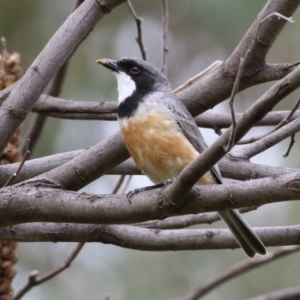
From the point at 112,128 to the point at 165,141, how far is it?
11.6 feet

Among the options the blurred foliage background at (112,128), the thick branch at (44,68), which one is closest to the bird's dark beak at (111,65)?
the thick branch at (44,68)

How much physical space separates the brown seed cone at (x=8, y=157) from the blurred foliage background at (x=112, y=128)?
244 centimetres

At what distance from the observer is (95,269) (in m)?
8.41

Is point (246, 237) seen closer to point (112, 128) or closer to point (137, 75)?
point (137, 75)

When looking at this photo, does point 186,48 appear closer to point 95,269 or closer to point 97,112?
point 95,269

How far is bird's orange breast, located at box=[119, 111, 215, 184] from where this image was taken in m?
3.99

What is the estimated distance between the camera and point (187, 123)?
422 centimetres

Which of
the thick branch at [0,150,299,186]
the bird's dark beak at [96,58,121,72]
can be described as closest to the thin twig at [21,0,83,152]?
the bird's dark beak at [96,58,121,72]

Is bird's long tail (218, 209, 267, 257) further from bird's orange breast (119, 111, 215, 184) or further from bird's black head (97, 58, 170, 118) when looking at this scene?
bird's black head (97, 58, 170, 118)

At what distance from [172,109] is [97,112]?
801 millimetres

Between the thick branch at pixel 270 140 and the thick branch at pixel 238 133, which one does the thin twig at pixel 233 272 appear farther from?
the thick branch at pixel 238 133

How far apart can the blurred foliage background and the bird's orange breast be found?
339 centimetres

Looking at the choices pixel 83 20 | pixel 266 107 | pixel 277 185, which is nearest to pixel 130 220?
pixel 277 185

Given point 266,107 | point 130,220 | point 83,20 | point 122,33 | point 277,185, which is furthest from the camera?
point 122,33
